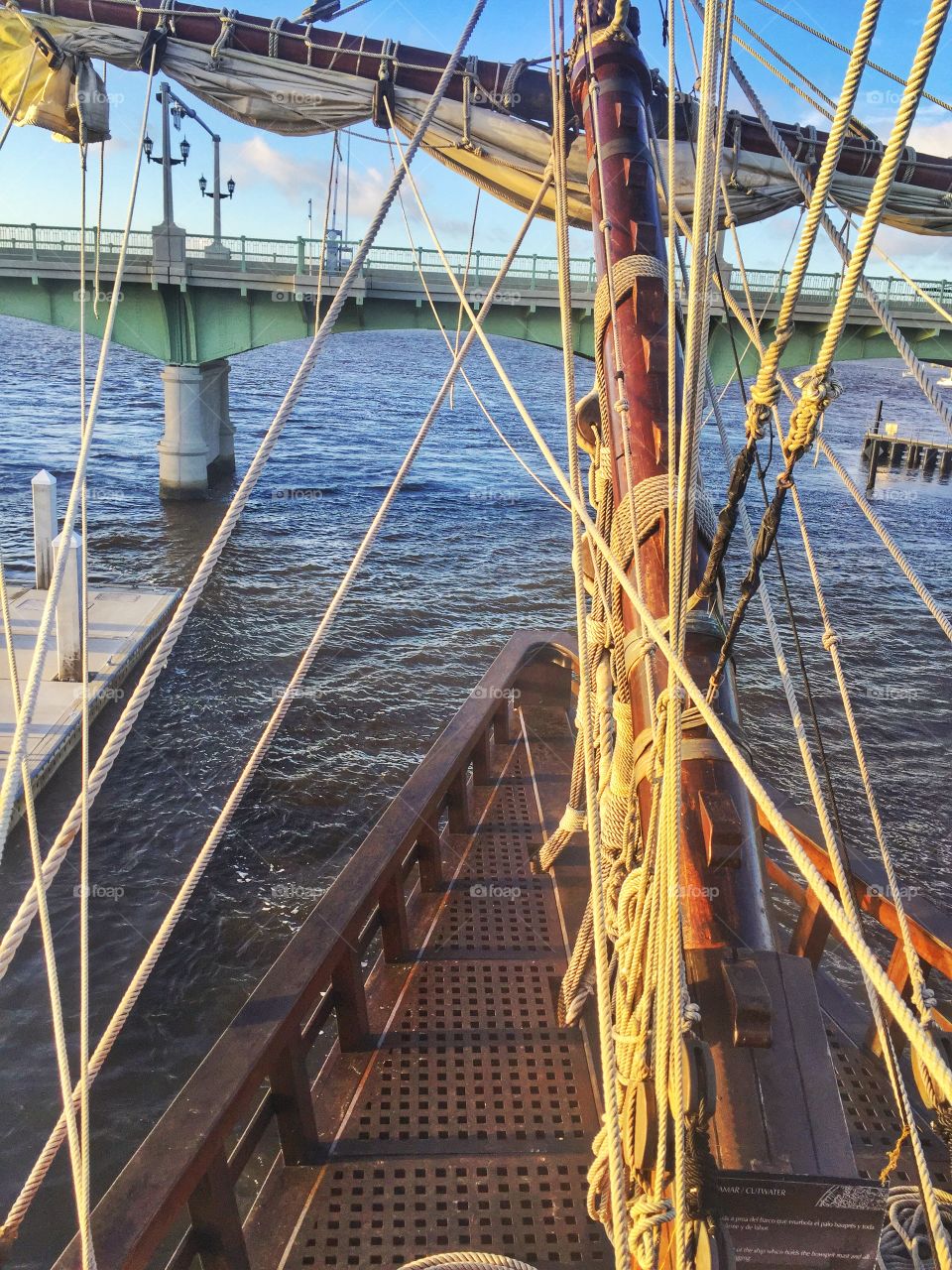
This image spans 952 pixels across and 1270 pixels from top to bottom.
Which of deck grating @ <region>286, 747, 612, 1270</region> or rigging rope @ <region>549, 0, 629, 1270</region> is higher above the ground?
rigging rope @ <region>549, 0, 629, 1270</region>

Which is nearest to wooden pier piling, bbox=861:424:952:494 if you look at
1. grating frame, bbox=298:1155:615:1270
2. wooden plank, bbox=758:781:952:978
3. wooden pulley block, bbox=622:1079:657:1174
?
wooden plank, bbox=758:781:952:978

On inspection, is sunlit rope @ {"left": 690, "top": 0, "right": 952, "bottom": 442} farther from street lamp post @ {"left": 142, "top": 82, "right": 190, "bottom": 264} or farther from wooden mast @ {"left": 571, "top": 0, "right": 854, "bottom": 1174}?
street lamp post @ {"left": 142, "top": 82, "right": 190, "bottom": 264}

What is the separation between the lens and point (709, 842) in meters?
3.40

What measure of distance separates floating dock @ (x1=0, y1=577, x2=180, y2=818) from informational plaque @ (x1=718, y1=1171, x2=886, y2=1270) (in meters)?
10.5

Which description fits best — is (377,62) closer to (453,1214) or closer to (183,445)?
(453,1214)

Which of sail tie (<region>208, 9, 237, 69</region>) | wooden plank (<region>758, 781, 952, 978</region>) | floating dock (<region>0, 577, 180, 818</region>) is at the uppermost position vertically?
sail tie (<region>208, 9, 237, 69</region>)

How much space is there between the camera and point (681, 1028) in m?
2.66

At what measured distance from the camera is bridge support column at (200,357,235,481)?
27.2 metres

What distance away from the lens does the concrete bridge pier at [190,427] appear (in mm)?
25875

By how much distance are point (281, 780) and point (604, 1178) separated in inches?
414

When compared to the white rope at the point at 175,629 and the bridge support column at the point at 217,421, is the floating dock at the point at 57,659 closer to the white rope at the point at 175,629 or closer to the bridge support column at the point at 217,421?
the white rope at the point at 175,629

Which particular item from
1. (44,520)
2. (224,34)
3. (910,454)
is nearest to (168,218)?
(44,520)

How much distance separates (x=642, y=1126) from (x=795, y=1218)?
55 centimetres

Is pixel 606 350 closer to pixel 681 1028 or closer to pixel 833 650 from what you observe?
pixel 833 650
